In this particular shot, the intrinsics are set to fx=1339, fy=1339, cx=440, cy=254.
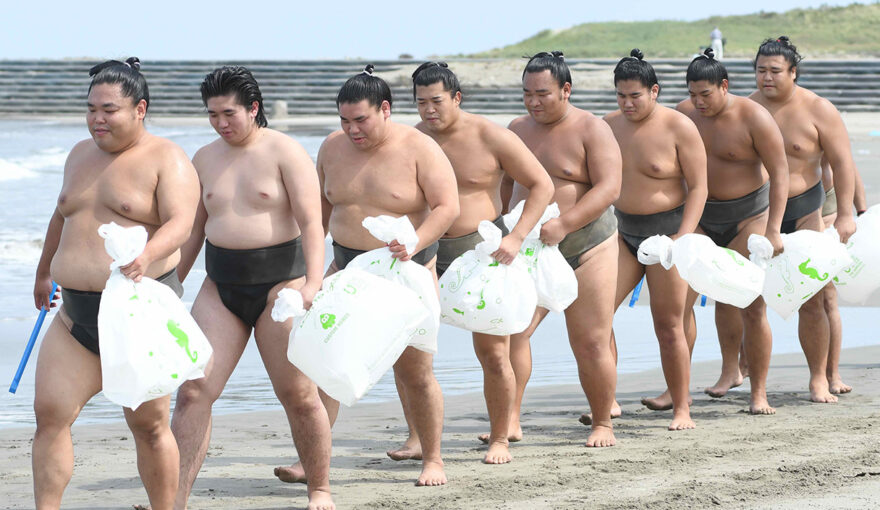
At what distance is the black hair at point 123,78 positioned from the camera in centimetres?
448

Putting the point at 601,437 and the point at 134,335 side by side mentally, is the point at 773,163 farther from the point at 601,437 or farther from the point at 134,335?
the point at 134,335

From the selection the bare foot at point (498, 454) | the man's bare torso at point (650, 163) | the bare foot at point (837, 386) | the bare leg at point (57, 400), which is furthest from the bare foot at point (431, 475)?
the bare foot at point (837, 386)

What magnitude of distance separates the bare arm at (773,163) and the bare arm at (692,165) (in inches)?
19.1

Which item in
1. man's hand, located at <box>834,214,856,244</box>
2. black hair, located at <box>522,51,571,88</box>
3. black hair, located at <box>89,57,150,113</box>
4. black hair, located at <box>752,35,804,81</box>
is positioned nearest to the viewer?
black hair, located at <box>89,57,150,113</box>

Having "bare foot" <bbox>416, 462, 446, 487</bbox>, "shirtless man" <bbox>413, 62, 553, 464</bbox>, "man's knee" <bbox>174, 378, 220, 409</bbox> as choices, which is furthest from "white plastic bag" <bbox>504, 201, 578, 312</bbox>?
"man's knee" <bbox>174, 378, 220, 409</bbox>

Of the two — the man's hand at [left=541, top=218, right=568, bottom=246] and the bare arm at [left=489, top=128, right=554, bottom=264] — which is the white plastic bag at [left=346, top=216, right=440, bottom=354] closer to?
the bare arm at [left=489, top=128, right=554, bottom=264]

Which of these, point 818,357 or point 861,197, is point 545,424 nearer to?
point 818,357

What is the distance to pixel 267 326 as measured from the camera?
4.91m

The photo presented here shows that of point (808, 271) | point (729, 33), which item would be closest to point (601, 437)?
point (808, 271)

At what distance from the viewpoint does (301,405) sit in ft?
16.2

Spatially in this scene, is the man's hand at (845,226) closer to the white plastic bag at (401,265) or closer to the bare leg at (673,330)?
the bare leg at (673,330)

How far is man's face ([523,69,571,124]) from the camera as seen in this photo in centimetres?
607

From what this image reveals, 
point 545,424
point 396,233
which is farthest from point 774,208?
point 396,233

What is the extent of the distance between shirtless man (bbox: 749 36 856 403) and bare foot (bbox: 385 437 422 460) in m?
2.12
